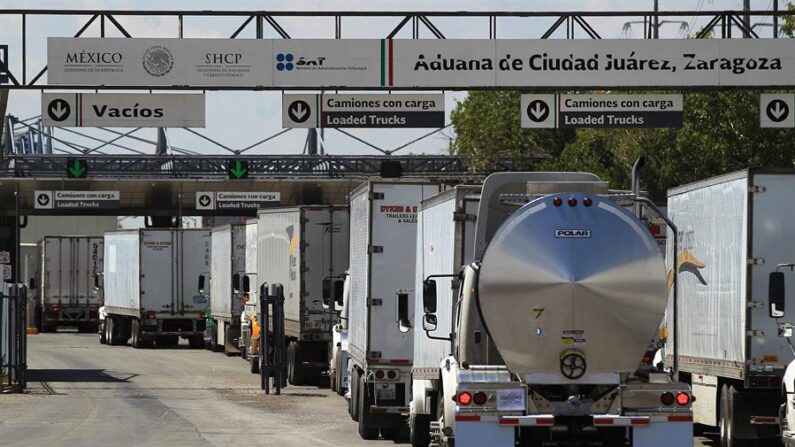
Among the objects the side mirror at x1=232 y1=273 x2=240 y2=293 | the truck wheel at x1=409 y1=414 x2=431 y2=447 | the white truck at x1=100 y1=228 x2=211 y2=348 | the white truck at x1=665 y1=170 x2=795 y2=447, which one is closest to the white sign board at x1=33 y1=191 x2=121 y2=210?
the white truck at x1=100 y1=228 x2=211 y2=348

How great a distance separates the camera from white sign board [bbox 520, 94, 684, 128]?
32031 millimetres

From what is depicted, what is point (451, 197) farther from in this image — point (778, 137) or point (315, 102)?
point (778, 137)

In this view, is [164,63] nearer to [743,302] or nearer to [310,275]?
[310,275]

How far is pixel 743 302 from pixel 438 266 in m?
3.87

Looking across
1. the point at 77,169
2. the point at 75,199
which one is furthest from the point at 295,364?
the point at 75,199

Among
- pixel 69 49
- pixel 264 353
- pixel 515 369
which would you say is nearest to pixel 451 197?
pixel 515 369

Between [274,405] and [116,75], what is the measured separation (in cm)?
742

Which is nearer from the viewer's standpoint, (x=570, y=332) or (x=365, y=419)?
(x=570, y=332)

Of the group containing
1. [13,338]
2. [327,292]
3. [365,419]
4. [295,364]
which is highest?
[327,292]

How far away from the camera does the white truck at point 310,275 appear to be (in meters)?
30.4

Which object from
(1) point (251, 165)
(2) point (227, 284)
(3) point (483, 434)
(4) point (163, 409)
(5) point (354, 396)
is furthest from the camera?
(1) point (251, 165)

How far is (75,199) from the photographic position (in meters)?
63.6

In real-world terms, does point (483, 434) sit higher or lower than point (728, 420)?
higher

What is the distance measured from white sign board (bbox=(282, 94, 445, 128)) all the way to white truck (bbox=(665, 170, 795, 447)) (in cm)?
1160
